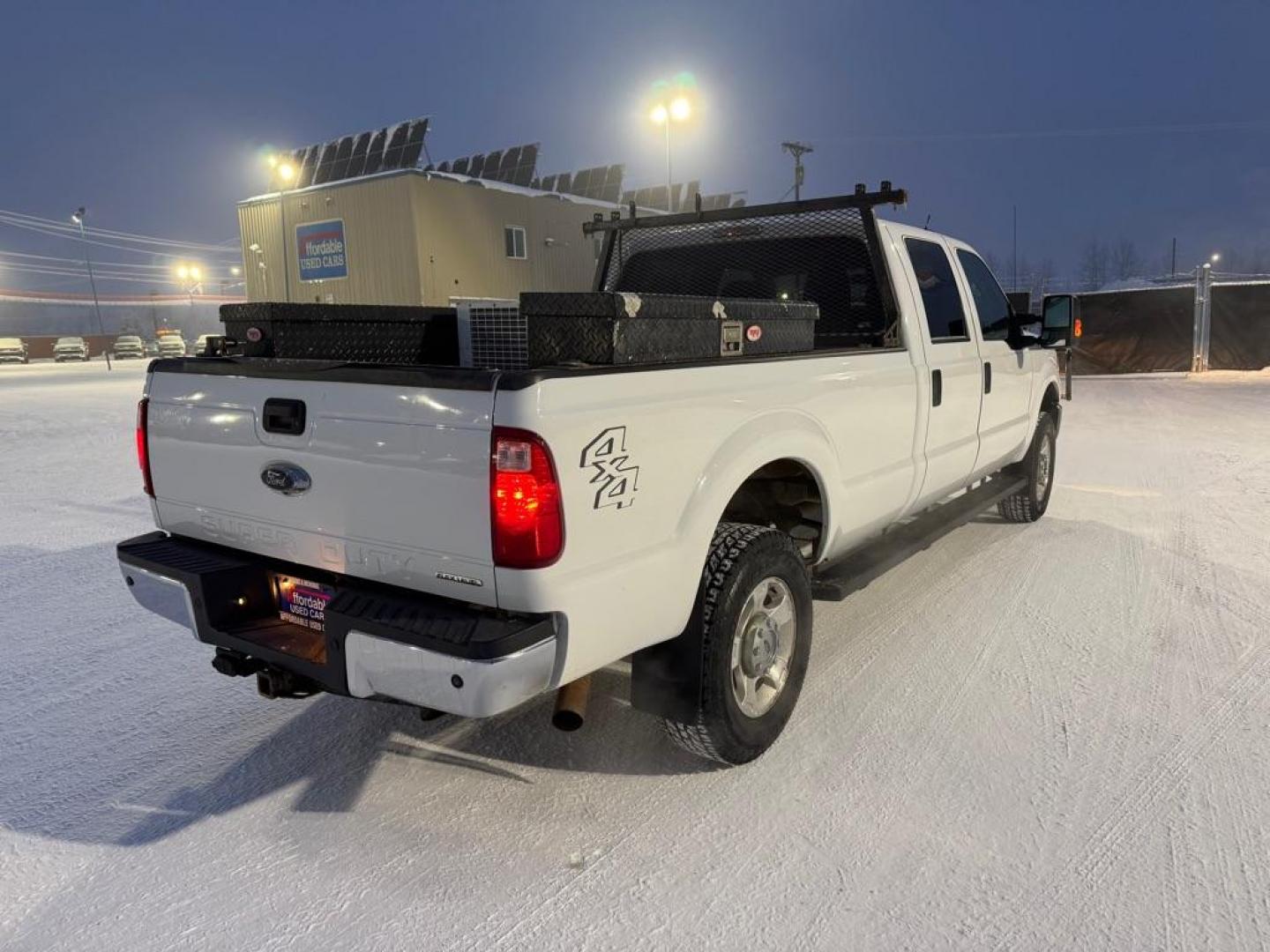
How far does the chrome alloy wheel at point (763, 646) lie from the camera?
315 centimetres

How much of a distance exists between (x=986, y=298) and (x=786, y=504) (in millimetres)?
2549

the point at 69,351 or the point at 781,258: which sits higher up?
the point at 69,351

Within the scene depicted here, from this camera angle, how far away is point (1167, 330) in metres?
19.6

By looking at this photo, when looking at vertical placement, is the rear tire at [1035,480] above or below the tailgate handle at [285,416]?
below

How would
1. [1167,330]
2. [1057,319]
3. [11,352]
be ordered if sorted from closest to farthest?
[1057,319] < [1167,330] < [11,352]

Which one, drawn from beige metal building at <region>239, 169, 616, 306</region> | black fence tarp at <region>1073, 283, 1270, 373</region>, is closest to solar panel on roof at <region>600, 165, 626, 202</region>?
beige metal building at <region>239, 169, 616, 306</region>

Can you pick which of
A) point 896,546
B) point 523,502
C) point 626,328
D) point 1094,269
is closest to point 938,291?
point 896,546

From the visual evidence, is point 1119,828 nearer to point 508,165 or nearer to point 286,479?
point 286,479

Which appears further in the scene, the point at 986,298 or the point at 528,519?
the point at 986,298

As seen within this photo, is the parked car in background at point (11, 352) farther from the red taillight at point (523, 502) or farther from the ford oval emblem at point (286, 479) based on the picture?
the red taillight at point (523, 502)

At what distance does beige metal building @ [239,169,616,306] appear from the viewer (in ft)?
85.7

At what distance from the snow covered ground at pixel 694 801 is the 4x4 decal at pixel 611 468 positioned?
1.11 m

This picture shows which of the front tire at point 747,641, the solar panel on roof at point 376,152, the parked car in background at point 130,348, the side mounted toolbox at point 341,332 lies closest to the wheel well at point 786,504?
the front tire at point 747,641

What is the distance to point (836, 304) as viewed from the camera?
464cm
